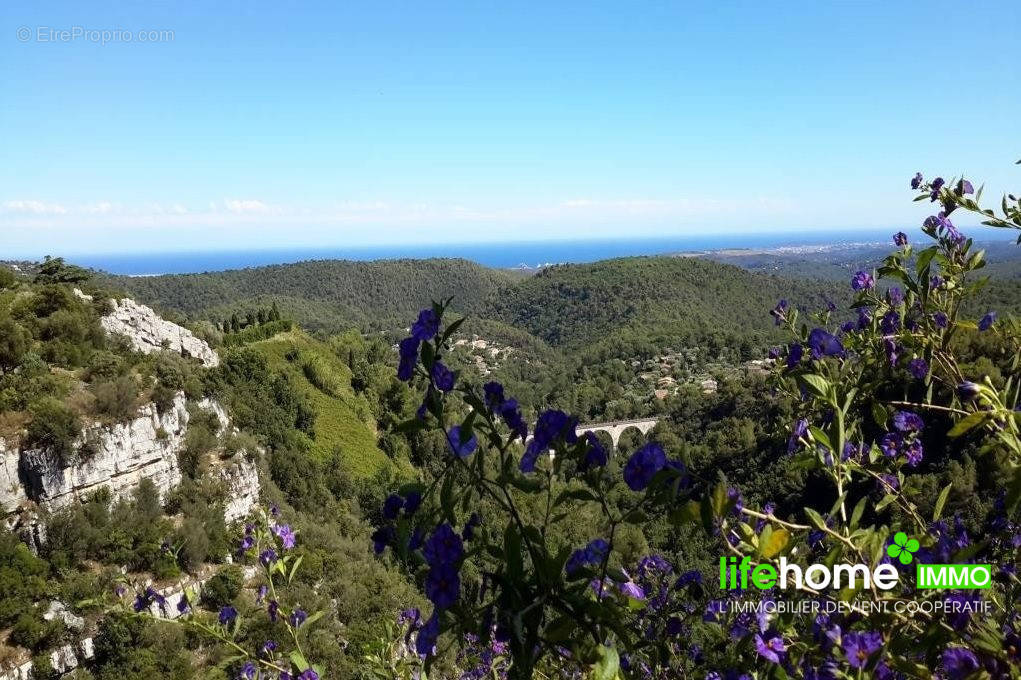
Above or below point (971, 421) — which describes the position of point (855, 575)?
below

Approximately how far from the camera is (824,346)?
1.99 m

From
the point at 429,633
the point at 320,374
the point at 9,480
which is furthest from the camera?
the point at 320,374

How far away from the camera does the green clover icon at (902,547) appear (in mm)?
1596

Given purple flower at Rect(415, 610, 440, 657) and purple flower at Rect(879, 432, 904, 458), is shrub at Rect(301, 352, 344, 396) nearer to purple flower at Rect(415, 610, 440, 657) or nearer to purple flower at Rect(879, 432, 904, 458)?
purple flower at Rect(879, 432, 904, 458)

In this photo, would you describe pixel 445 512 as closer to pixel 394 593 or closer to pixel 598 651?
pixel 598 651

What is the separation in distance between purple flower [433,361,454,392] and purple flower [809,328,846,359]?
141cm

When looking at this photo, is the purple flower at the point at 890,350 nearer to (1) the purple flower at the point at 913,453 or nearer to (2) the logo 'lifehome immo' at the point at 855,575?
(1) the purple flower at the point at 913,453

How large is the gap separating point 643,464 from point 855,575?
2.06 ft

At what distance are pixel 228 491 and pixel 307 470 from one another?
9.10 metres

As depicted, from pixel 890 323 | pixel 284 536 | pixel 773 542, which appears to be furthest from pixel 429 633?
pixel 890 323

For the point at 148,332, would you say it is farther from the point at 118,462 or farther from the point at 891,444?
the point at 891,444

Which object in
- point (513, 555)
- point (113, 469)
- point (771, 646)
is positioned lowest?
point (113, 469)

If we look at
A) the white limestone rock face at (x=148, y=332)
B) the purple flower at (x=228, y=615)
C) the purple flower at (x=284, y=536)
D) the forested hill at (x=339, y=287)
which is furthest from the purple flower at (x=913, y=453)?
the forested hill at (x=339, y=287)

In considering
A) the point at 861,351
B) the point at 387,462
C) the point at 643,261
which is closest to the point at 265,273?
the point at 643,261
